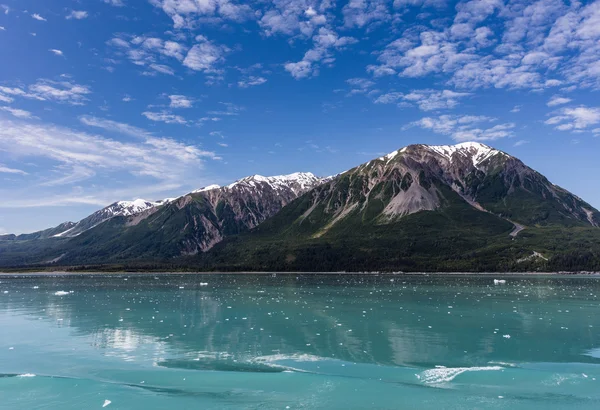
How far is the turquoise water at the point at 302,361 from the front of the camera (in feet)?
62.9

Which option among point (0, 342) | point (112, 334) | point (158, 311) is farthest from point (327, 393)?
point (158, 311)

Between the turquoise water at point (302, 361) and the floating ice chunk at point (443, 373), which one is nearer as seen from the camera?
Result: the turquoise water at point (302, 361)

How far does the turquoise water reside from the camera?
19172 mm

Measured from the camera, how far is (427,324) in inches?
1591

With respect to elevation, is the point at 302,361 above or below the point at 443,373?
above

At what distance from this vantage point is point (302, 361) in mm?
26031

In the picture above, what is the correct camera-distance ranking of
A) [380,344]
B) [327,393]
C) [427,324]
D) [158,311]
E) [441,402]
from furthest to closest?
[158,311] < [427,324] < [380,344] < [327,393] < [441,402]

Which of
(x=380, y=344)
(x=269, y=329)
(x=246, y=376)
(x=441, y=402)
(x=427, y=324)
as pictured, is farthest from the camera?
(x=427, y=324)

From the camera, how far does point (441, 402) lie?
18.5m

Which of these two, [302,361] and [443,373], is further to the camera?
[302,361]

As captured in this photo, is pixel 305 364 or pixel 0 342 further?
pixel 0 342

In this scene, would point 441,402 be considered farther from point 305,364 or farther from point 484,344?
point 484,344

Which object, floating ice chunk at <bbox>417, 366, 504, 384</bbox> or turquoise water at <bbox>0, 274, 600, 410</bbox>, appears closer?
turquoise water at <bbox>0, 274, 600, 410</bbox>

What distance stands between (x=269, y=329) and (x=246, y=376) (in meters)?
15.4
